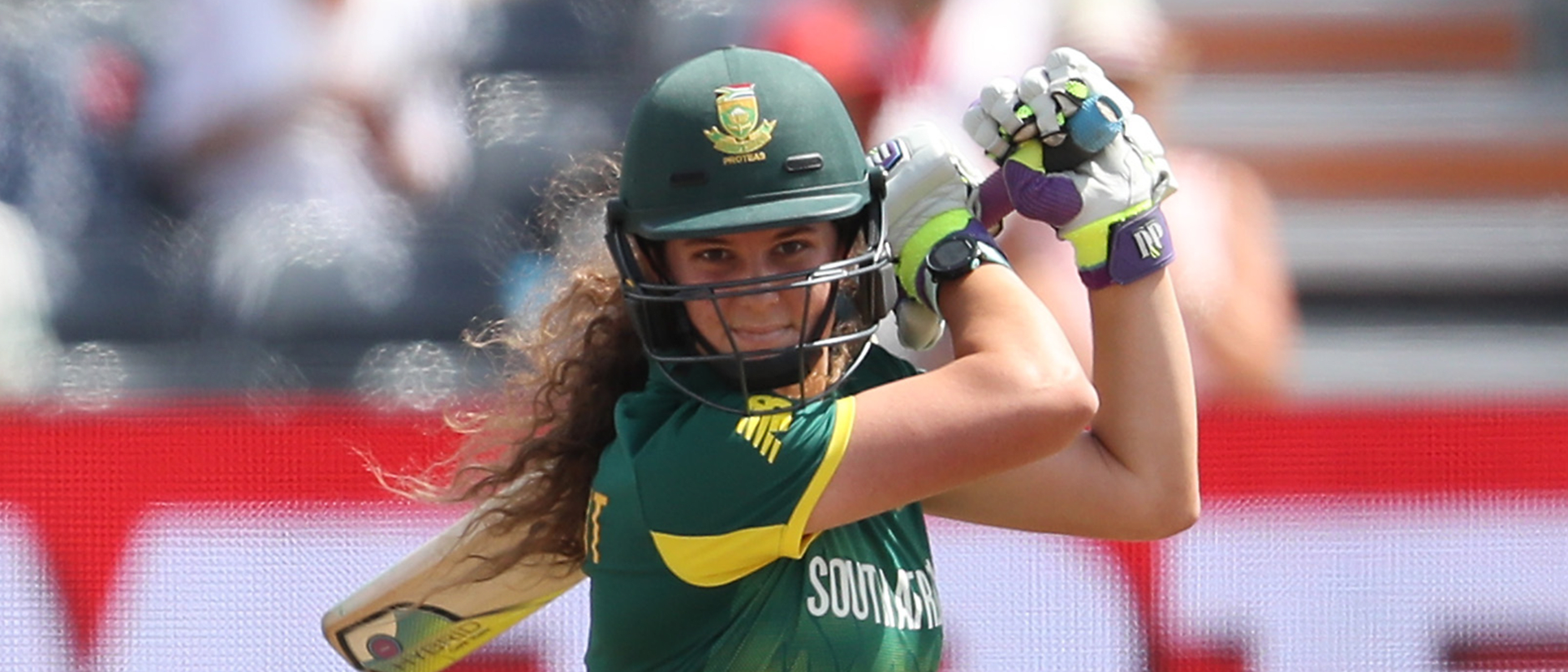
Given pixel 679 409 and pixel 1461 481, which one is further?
pixel 1461 481

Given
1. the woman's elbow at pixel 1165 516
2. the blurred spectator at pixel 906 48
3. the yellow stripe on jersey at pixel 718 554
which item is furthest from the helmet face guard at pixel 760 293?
the blurred spectator at pixel 906 48

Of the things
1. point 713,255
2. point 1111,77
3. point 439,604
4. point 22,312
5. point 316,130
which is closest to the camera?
point 713,255

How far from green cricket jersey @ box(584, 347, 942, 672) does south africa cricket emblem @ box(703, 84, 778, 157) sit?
0.23 m

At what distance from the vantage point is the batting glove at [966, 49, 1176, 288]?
6.10ft

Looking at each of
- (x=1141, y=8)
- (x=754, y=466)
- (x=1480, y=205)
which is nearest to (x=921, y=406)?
(x=754, y=466)

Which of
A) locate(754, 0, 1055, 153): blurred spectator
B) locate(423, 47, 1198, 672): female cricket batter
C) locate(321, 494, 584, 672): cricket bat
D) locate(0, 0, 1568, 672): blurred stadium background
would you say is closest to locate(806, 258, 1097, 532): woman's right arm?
locate(423, 47, 1198, 672): female cricket batter

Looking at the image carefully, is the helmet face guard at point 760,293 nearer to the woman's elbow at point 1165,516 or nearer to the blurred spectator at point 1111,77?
the woman's elbow at point 1165,516

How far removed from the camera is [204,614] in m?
2.98

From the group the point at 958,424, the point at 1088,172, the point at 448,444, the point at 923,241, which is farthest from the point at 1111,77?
the point at 958,424

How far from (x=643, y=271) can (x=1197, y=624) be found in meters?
1.54

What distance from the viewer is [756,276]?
1.71 metres

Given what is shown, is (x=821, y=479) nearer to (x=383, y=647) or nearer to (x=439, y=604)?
(x=439, y=604)

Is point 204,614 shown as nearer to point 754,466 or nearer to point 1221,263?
point 754,466

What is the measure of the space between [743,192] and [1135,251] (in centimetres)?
46
